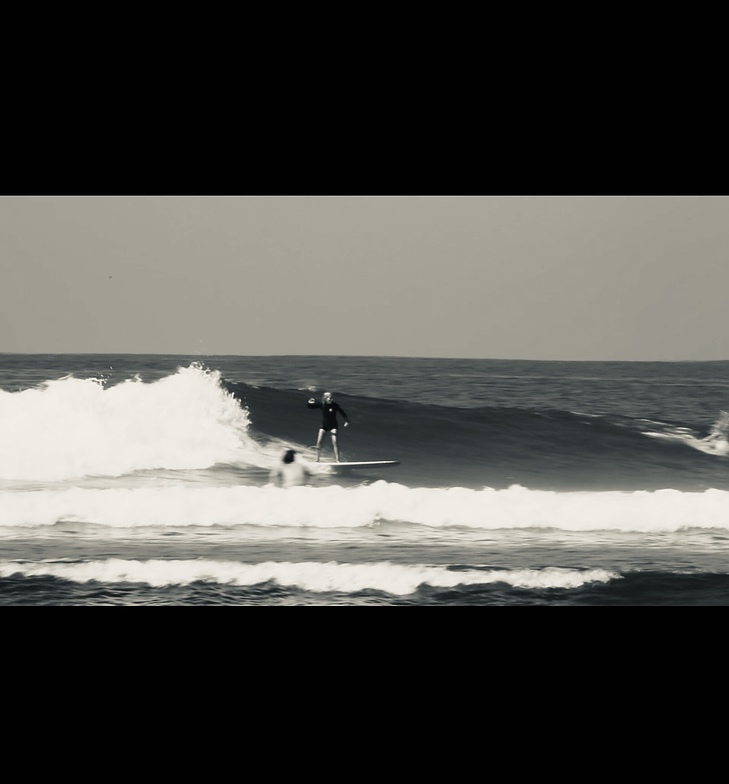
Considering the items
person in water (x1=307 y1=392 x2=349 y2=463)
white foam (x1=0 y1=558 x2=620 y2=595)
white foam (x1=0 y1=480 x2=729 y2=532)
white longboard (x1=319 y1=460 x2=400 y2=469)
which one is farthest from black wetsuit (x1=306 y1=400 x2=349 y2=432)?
white foam (x1=0 y1=558 x2=620 y2=595)

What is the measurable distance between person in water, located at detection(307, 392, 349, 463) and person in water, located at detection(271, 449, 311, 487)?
0.61 feet

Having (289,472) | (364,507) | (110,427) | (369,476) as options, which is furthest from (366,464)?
(110,427)

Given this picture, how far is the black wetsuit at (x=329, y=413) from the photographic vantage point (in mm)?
7902

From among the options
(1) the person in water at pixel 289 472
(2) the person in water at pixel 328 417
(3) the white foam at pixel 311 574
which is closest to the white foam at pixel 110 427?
(1) the person in water at pixel 289 472

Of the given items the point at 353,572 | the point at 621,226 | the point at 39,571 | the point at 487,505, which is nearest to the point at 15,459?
the point at 39,571

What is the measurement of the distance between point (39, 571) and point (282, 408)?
226 cm

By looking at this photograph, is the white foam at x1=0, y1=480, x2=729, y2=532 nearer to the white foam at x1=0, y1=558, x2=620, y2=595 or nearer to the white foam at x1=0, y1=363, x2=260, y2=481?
the white foam at x1=0, y1=363, x2=260, y2=481

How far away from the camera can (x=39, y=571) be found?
6887 millimetres

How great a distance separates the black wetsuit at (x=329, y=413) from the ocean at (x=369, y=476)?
7 centimetres

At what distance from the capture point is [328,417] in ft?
26.1

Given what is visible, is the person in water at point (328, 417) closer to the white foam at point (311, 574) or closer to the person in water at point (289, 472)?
the person in water at point (289, 472)

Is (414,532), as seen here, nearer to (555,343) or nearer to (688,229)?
(555,343)

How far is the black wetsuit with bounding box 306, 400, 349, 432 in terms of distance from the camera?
7.90 m

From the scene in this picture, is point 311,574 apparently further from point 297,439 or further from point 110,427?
point 110,427
